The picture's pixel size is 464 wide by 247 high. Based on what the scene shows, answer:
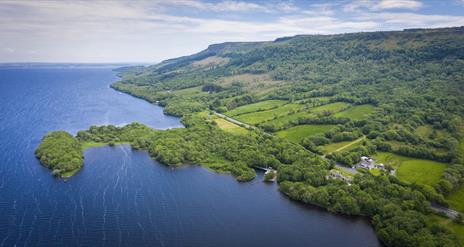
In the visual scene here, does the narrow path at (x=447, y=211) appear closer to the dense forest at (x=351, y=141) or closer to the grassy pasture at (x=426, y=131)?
the dense forest at (x=351, y=141)

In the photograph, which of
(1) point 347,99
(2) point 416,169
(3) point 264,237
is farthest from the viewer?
(1) point 347,99

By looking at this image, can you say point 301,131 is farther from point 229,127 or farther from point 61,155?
point 61,155

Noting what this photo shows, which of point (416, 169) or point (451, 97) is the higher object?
point (451, 97)

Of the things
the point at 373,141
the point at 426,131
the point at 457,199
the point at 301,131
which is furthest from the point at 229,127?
the point at 457,199

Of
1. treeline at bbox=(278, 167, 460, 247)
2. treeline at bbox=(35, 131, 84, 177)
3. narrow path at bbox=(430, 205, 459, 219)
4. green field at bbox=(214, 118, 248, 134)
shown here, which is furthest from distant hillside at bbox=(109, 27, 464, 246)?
treeline at bbox=(35, 131, 84, 177)

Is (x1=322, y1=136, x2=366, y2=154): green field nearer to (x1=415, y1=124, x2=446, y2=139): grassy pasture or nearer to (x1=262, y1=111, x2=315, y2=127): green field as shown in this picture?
(x1=415, y1=124, x2=446, y2=139): grassy pasture

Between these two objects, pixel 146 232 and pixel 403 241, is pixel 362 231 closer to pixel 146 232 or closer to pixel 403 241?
pixel 403 241

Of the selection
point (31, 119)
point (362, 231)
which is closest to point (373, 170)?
point (362, 231)
